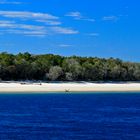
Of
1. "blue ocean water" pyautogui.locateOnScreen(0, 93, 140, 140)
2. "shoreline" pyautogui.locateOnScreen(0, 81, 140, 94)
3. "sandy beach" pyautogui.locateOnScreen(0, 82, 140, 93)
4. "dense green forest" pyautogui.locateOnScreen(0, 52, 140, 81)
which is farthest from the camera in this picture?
"dense green forest" pyautogui.locateOnScreen(0, 52, 140, 81)

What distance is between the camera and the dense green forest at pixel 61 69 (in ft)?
→ 455

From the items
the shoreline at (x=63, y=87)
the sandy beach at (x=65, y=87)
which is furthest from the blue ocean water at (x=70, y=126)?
the sandy beach at (x=65, y=87)

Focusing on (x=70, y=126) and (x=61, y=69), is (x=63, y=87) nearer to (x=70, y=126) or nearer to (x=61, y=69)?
(x=61, y=69)

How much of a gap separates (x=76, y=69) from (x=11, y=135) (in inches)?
3784

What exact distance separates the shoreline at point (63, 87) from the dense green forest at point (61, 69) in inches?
201

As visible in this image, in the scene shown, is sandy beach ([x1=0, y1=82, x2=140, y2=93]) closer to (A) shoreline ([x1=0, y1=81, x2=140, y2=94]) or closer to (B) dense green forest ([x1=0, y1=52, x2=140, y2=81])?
(A) shoreline ([x1=0, y1=81, x2=140, y2=94])

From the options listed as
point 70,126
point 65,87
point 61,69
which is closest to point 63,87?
point 65,87

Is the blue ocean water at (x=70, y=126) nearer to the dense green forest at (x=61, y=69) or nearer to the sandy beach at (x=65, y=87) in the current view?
the sandy beach at (x=65, y=87)

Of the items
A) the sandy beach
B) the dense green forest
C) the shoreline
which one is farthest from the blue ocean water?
the dense green forest

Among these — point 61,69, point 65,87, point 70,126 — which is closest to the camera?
point 70,126

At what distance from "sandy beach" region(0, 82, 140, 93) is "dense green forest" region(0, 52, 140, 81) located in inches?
209

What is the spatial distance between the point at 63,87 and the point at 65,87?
1.24ft

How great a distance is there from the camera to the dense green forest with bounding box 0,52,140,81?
139 metres

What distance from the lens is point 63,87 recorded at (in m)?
131
